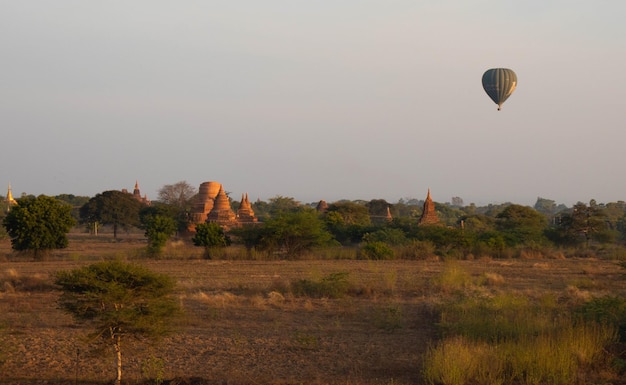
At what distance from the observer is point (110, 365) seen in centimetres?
832

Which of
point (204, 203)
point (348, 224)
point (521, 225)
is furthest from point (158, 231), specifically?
point (521, 225)

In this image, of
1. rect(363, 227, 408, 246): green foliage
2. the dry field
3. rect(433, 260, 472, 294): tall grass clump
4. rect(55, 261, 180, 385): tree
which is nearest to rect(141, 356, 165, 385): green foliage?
the dry field

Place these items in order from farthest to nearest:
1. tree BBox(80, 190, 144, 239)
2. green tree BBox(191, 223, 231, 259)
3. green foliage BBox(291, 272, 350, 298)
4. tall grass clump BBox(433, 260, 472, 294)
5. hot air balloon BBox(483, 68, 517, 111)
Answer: tree BBox(80, 190, 144, 239) → hot air balloon BBox(483, 68, 517, 111) → green tree BBox(191, 223, 231, 259) → tall grass clump BBox(433, 260, 472, 294) → green foliage BBox(291, 272, 350, 298)

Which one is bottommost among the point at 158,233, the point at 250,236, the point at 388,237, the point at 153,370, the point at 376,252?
the point at 153,370

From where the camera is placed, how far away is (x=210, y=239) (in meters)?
26.0

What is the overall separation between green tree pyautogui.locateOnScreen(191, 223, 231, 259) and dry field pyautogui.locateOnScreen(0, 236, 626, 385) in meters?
6.74

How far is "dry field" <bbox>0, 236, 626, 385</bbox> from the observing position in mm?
8031

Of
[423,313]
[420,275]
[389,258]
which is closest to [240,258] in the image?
[389,258]

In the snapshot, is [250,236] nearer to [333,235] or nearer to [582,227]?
[333,235]

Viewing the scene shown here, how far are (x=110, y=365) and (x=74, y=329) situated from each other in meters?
2.55

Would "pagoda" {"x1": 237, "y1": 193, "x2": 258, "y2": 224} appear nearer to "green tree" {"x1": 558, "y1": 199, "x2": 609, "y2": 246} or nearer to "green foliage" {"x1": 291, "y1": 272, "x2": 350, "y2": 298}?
"green tree" {"x1": 558, "y1": 199, "x2": 609, "y2": 246}

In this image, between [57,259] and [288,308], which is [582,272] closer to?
[288,308]

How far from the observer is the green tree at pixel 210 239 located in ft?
84.9

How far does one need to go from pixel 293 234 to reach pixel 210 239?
11.2 feet
